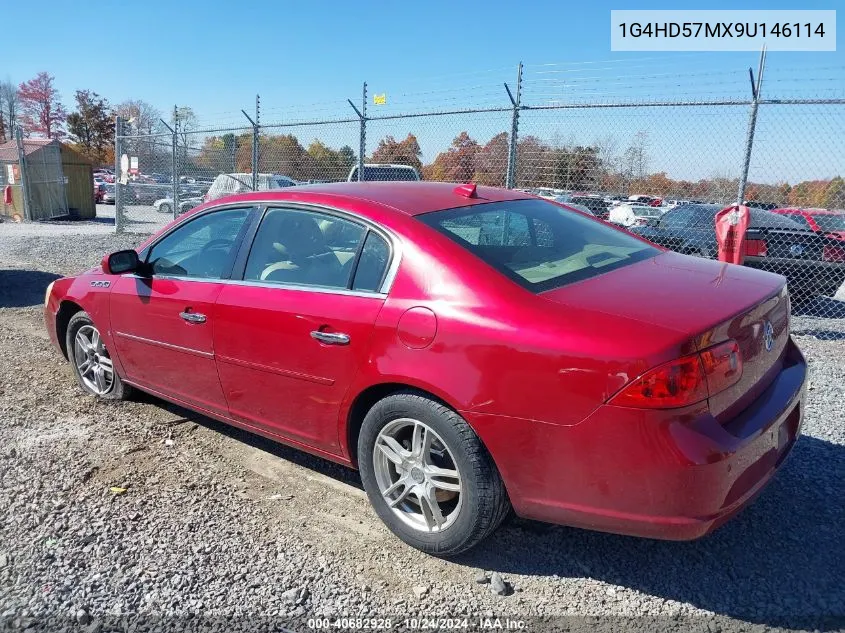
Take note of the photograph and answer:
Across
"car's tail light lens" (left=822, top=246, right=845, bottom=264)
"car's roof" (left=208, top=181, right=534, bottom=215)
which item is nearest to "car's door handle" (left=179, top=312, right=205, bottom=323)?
"car's roof" (left=208, top=181, right=534, bottom=215)

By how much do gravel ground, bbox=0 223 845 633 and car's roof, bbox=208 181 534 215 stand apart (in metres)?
1.51

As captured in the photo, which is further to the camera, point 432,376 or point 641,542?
point 641,542

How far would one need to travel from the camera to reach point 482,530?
263 cm

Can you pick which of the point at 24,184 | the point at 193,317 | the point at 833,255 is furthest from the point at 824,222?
the point at 24,184

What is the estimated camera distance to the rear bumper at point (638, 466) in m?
2.19

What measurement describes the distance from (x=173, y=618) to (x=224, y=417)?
1338 mm

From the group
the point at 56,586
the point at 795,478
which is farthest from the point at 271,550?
the point at 795,478

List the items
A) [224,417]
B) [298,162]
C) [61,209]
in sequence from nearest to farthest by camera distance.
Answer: [224,417], [298,162], [61,209]

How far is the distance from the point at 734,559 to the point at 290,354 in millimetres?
2180

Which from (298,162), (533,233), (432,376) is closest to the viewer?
(432,376)

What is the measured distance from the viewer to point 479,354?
2.47 meters

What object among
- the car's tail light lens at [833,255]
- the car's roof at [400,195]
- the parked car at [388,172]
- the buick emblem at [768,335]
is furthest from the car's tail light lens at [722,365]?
the parked car at [388,172]

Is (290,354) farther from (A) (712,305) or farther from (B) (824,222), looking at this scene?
(B) (824,222)

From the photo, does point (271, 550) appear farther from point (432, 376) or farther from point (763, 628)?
point (763, 628)
